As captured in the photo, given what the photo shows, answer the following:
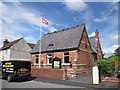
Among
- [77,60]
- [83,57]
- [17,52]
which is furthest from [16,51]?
[77,60]

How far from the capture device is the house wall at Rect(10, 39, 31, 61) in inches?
1244

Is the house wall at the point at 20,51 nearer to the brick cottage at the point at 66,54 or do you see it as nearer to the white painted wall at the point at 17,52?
the white painted wall at the point at 17,52

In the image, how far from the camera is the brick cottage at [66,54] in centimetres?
1675

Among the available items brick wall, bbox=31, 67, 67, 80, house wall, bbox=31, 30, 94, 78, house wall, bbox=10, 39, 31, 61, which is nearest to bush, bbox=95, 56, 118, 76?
house wall, bbox=31, 30, 94, 78

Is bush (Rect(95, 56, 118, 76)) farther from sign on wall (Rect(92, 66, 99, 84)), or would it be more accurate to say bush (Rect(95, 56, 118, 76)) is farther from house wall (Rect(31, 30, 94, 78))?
house wall (Rect(31, 30, 94, 78))

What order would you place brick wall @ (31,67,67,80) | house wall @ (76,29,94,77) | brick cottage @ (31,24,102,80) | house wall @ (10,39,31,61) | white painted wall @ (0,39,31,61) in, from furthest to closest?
1. house wall @ (10,39,31,61)
2. white painted wall @ (0,39,31,61)
3. house wall @ (76,29,94,77)
4. brick cottage @ (31,24,102,80)
5. brick wall @ (31,67,67,80)

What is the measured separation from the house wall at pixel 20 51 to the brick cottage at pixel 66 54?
1037cm

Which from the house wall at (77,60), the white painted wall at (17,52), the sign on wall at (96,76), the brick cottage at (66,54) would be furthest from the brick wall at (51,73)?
the white painted wall at (17,52)

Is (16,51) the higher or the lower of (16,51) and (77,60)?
the higher

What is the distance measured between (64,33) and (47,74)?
921cm

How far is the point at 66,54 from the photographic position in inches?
737

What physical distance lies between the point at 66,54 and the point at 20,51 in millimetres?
19902

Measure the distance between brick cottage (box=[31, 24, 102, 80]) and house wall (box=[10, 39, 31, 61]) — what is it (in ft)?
34.0

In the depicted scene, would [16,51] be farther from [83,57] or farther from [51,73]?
[83,57]
